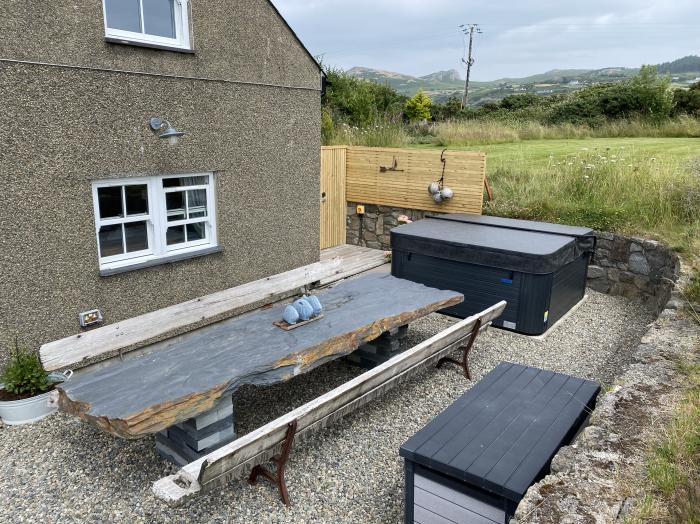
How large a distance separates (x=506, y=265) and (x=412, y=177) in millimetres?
3570

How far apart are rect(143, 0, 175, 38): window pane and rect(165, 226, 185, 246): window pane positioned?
7.22 feet

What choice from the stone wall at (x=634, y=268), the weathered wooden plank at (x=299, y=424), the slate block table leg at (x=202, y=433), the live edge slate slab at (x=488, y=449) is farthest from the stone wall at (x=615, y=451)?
the stone wall at (x=634, y=268)

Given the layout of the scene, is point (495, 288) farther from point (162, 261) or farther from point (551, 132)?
point (551, 132)

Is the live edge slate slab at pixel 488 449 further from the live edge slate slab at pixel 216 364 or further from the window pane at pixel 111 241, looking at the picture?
the window pane at pixel 111 241

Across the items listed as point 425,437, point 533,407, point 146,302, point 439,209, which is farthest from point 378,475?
point 439,209

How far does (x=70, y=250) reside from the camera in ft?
17.7

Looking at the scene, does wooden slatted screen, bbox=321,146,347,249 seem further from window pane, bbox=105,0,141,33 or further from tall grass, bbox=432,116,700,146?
tall grass, bbox=432,116,700,146

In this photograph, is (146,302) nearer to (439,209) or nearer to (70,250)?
(70,250)

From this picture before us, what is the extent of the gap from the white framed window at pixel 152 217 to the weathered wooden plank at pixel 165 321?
2.68 ft

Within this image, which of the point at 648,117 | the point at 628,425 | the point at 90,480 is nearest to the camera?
the point at 628,425

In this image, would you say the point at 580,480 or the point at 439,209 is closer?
the point at 580,480

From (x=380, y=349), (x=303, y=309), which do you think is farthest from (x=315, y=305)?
(x=380, y=349)

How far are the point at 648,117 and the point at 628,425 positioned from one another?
19.3m

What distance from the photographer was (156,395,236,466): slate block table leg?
382cm
